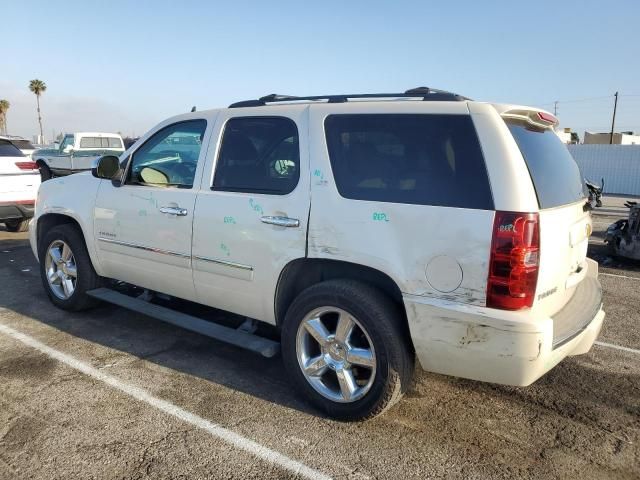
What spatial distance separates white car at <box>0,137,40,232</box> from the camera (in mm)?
8617

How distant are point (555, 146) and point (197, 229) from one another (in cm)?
254

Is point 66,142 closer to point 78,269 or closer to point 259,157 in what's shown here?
point 78,269

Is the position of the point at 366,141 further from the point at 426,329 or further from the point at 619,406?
the point at 619,406

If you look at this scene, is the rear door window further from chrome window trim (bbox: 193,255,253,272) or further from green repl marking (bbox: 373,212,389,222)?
green repl marking (bbox: 373,212,389,222)

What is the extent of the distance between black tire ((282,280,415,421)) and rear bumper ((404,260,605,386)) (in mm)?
133

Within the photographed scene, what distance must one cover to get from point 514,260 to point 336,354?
48.8 inches

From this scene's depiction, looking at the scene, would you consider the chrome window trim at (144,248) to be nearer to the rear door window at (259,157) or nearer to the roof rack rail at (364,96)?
the rear door window at (259,157)

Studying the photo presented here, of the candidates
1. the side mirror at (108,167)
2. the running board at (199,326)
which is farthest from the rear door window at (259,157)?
the side mirror at (108,167)

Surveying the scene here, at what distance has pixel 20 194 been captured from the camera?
8.77m

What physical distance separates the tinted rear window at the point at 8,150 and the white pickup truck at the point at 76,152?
7133mm

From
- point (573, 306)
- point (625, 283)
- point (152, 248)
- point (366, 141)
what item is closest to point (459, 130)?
point (366, 141)

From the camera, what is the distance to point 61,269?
206 inches

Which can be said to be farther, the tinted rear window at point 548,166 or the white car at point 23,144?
the white car at point 23,144

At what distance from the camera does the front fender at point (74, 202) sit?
483 centimetres
